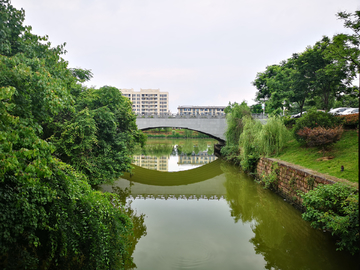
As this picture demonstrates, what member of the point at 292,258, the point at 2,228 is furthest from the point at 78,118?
the point at 292,258

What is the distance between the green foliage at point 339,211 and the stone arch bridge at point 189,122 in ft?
65.6

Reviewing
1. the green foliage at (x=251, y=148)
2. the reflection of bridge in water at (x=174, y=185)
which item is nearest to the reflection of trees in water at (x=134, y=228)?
the reflection of bridge in water at (x=174, y=185)

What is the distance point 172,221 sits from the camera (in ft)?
25.5

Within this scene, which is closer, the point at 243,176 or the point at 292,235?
the point at 292,235

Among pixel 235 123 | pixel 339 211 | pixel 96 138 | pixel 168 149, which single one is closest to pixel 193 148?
pixel 168 149

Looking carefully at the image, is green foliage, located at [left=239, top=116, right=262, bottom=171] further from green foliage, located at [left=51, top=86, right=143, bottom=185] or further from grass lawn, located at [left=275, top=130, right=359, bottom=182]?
green foliage, located at [left=51, top=86, right=143, bottom=185]

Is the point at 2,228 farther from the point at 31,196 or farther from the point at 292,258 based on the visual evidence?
the point at 292,258

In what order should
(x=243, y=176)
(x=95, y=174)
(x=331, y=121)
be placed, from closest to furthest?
(x=95, y=174) < (x=331, y=121) < (x=243, y=176)

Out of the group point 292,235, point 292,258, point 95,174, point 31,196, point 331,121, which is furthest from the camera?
point 331,121

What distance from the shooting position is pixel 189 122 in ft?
84.2

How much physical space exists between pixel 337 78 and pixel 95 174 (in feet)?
49.5

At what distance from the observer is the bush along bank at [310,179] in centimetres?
488

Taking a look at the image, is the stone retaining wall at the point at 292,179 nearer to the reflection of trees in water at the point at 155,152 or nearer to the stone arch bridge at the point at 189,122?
the stone arch bridge at the point at 189,122

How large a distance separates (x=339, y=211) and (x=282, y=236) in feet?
6.12
